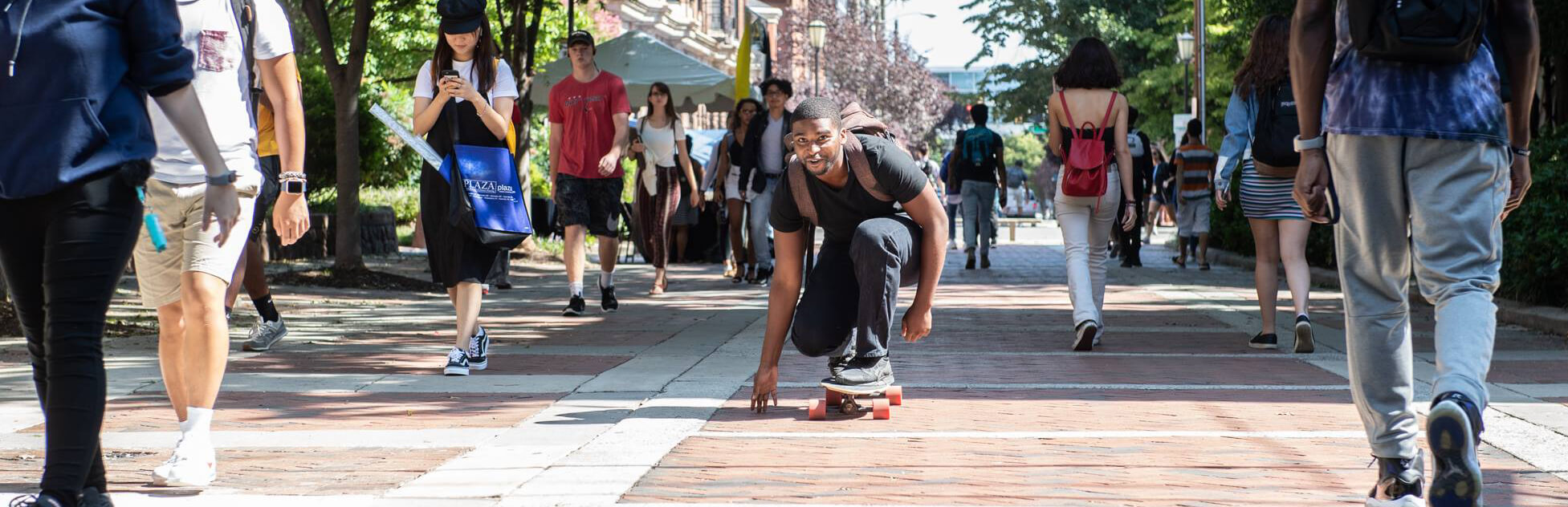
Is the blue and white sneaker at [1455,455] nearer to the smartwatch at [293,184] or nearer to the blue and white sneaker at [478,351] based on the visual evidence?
the smartwatch at [293,184]

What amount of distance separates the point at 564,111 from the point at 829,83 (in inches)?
1866

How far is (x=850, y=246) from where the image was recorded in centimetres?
583

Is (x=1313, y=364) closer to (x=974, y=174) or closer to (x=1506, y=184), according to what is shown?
(x=1506, y=184)

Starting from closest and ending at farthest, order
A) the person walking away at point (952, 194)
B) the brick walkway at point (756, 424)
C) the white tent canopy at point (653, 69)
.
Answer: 1. the brick walkway at point (756, 424)
2. the person walking away at point (952, 194)
3. the white tent canopy at point (653, 69)

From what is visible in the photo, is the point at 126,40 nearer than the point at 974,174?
Yes

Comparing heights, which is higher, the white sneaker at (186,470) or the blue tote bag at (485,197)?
the blue tote bag at (485,197)

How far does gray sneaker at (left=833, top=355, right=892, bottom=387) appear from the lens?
5.71 m

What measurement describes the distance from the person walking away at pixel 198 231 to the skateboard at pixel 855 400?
195 centimetres

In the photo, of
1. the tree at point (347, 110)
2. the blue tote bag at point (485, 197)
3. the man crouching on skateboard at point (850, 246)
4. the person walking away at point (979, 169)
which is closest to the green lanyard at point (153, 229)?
the man crouching on skateboard at point (850, 246)

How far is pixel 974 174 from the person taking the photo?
56.3 ft

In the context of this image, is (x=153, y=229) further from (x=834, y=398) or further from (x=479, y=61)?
(x=479, y=61)

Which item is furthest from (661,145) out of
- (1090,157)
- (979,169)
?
(1090,157)

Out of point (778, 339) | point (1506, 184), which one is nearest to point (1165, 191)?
point (778, 339)

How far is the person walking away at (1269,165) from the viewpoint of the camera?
26.1ft
